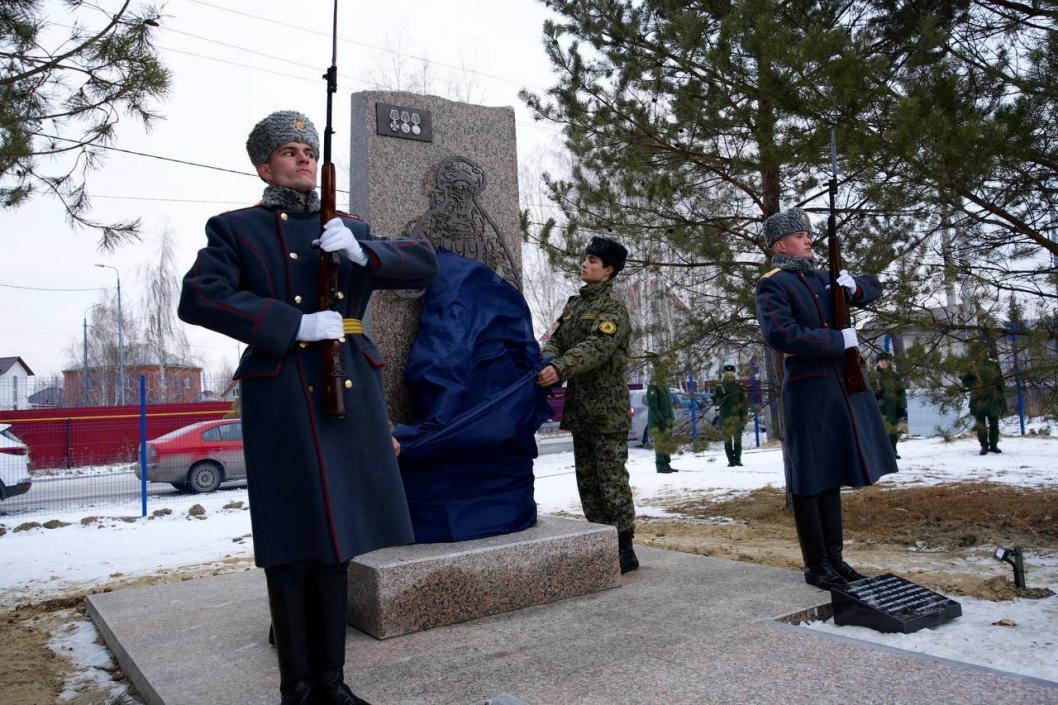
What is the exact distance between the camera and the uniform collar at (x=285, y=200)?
2568 mm

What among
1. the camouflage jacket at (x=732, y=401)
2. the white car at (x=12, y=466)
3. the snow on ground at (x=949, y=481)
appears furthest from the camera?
the white car at (x=12, y=466)

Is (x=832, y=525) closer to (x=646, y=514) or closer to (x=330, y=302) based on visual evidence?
(x=330, y=302)

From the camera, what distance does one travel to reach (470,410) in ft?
12.0

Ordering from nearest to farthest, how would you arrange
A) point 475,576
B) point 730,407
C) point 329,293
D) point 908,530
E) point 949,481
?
point 329,293 < point 475,576 < point 908,530 < point 730,407 < point 949,481

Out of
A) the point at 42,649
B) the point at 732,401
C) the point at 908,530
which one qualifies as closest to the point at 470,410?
the point at 42,649

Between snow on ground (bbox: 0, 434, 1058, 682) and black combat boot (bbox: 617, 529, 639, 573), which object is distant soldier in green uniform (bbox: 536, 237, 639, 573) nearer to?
black combat boot (bbox: 617, 529, 639, 573)

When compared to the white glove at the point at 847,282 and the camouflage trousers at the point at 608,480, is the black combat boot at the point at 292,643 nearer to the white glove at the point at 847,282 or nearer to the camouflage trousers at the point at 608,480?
the camouflage trousers at the point at 608,480

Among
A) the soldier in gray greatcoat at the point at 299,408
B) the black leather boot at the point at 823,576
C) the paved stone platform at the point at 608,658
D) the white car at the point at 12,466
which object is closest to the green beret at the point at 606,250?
the paved stone platform at the point at 608,658

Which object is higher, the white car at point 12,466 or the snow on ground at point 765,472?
the white car at point 12,466

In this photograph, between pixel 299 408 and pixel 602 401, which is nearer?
pixel 299 408

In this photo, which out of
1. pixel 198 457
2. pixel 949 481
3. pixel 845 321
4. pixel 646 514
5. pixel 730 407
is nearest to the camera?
pixel 845 321

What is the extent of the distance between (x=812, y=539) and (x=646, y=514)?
161 inches

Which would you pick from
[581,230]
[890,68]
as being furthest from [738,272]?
[890,68]

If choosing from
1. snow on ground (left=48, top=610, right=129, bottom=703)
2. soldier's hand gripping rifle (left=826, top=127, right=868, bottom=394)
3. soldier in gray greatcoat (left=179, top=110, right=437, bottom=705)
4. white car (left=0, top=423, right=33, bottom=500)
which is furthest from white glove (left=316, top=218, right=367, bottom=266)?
white car (left=0, top=423, right=33, bottom=500)
